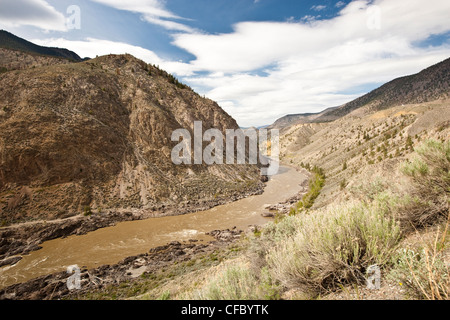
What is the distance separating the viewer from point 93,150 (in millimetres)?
29703

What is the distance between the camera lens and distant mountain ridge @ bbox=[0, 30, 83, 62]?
71525 millimetres


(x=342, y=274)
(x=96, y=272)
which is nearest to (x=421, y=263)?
(x=342, y=274)

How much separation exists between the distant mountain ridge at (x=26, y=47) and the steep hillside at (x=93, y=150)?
24.0 metres

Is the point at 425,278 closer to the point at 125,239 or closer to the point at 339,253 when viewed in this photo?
the point at 339,253

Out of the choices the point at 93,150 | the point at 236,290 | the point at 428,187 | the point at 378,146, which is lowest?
the point at 236,290

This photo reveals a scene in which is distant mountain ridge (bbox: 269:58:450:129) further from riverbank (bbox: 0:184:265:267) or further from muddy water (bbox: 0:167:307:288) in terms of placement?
riverbank (bbox: 0:184:265:267)

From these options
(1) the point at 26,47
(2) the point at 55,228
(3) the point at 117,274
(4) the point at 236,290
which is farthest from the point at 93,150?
(1) the point at 26,47

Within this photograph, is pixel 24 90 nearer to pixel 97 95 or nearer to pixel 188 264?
pixel 97 95

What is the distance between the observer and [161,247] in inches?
704

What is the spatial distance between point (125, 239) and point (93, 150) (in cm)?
1598

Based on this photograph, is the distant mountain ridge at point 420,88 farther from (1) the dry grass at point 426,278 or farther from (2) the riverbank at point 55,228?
(1) the dry grass at point 426,278
